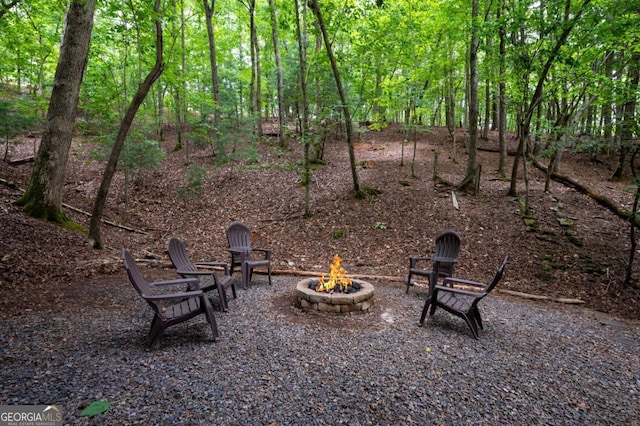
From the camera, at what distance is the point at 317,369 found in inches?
110

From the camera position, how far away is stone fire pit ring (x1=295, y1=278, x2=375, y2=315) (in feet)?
13.6

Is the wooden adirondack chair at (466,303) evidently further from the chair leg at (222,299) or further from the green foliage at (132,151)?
the green foliage at (132,151)

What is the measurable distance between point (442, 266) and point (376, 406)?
11.7 feet

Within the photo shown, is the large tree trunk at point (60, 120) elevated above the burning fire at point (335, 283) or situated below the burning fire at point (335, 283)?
above

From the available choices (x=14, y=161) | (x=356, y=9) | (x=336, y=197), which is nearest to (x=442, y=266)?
(x=336, y=197)

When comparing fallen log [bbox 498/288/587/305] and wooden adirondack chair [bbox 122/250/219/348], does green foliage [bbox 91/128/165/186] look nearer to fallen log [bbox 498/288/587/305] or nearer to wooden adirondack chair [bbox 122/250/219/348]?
wooden adirondack chair [bbox 122/250/219/348]

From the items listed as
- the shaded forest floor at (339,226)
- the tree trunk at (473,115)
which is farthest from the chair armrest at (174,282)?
the tree trunk at (473,115)

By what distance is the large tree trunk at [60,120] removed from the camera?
5.84m

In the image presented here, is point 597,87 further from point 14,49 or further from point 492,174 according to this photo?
point 14,49

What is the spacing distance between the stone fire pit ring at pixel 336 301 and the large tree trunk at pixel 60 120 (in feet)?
18.3

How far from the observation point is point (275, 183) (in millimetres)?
11156

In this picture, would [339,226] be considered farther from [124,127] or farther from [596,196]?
[596,196]

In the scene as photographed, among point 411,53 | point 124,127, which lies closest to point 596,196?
point 411,53

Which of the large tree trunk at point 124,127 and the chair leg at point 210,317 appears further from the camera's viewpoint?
the large tree trunk at point 124,127
